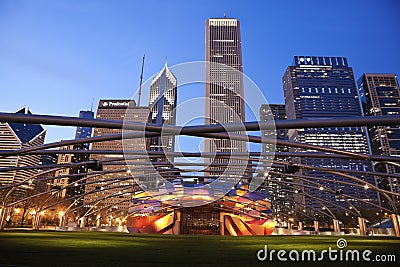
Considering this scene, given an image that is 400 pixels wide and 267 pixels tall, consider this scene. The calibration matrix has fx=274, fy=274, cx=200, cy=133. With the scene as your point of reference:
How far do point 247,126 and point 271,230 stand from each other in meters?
59.1

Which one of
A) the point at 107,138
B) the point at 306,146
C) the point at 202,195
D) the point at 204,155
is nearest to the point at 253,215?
the point at 202,195

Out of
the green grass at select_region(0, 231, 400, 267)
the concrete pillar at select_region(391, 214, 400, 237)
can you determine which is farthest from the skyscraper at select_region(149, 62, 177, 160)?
the concrete pillar at select_region(391, 214, 400, 237)

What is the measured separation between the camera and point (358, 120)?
915 cm

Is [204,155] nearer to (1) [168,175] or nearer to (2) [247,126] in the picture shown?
(2) [247,126]

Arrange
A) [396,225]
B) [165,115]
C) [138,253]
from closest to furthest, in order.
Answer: [138,253], [396,225], [165,115]

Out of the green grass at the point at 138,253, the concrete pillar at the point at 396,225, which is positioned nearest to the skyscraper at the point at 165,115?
the green grass at the point at 138,253

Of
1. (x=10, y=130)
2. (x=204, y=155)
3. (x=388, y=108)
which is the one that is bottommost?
(x=204, y=155)

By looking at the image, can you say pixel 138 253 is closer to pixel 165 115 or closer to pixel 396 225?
pixel 396 225

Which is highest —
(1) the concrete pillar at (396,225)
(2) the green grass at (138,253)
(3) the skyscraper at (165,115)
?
(3) the skyscraper at (165,115)

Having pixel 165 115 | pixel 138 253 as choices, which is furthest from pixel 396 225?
pixel 165 115

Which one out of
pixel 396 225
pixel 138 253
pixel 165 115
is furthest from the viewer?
pixel 165 115

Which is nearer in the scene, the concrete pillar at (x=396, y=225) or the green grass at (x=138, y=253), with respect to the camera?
the green grass at (x=138, y=253)

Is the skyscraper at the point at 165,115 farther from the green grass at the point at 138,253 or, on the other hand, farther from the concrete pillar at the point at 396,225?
the concrete pillar at the point at 396,225

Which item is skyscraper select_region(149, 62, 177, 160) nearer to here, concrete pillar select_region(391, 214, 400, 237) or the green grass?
the green grass
